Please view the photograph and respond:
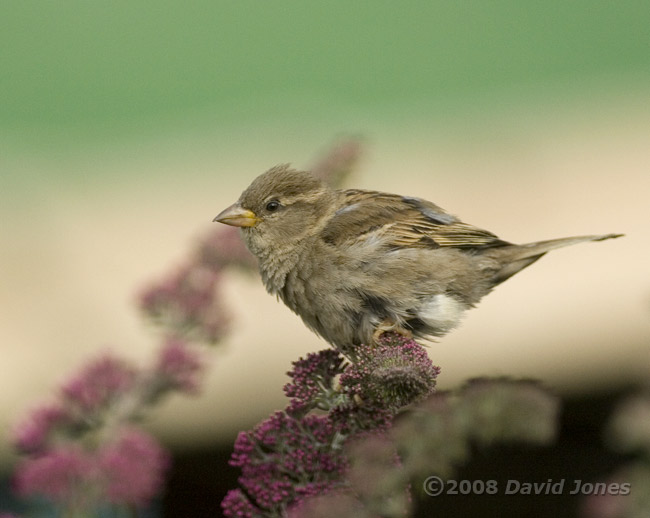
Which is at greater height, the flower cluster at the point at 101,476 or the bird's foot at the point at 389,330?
the bird's foot at the point at 389,330

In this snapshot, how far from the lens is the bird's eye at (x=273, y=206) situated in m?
2.86

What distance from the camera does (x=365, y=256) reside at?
267cm

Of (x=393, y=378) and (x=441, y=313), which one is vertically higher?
(x=441, y=313)

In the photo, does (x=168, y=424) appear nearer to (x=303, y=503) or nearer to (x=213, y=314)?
(x=213, y=314)

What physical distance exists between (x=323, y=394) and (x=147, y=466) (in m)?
0.34

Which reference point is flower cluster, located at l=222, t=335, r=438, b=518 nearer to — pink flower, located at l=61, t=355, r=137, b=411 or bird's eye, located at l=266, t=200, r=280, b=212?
pink flower, located at l=61, t=355, r=137, b=411

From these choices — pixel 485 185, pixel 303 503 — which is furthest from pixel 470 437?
pixel 485 185

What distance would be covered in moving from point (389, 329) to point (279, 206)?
0.54 m

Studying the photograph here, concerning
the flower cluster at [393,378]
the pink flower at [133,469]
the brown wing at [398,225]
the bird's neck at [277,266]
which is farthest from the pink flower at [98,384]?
the brown wing at [398,225]

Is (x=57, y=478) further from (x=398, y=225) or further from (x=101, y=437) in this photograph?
(x=398, y=225)

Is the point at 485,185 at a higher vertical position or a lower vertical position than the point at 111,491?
higher

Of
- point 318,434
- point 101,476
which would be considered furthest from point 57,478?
point 318,434

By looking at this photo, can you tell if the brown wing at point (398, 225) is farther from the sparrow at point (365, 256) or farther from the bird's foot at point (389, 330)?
the bird's foot at point (389, 330)

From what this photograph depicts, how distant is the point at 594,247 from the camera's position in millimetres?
4781
